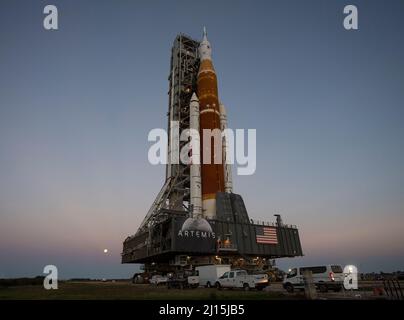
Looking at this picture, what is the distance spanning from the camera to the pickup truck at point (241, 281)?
26.5 meters

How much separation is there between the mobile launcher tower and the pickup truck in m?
20.2

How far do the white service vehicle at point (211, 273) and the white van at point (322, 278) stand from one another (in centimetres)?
752

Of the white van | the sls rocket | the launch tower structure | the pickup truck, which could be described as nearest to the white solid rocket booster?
the sls rocket

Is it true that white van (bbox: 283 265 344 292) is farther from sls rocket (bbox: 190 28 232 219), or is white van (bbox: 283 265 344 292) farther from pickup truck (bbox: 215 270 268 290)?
sls rocket (bbox: 190 28 232 219)

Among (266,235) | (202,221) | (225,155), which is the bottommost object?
(266,235)

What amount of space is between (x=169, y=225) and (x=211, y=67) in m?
35.8

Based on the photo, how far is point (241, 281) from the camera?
28.1 meters

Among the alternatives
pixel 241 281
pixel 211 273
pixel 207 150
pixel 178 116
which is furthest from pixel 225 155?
pixel 241 281

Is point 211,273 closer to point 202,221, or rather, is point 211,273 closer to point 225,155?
point 202,221

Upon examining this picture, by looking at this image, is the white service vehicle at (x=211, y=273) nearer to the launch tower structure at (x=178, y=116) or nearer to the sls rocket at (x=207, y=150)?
the sls rocket at (x=207, y=150)

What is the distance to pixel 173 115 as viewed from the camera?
7531 cm

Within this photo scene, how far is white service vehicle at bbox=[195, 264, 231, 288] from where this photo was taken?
107 ft

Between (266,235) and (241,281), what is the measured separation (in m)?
33.5
